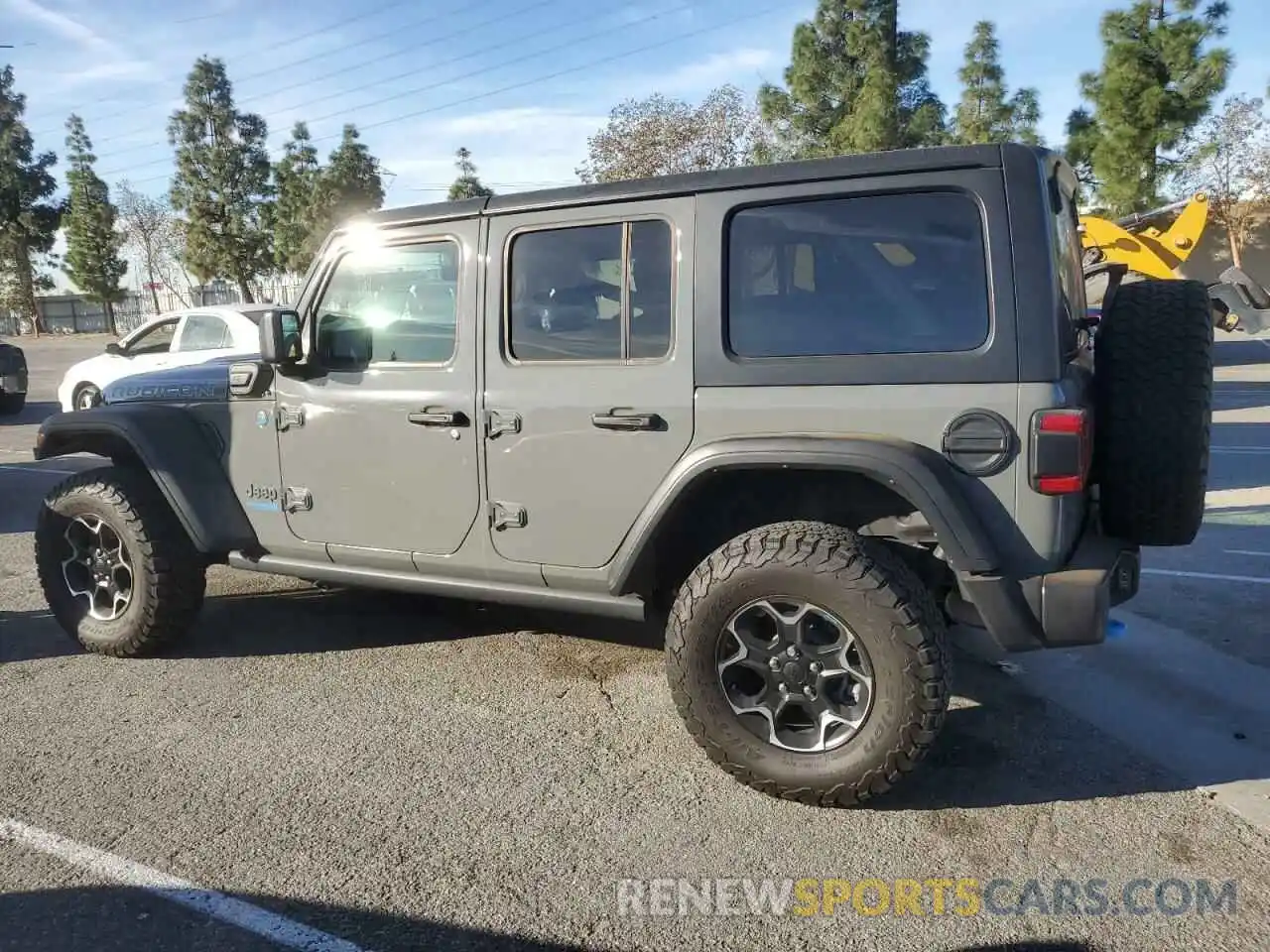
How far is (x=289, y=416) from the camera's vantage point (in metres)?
4.32

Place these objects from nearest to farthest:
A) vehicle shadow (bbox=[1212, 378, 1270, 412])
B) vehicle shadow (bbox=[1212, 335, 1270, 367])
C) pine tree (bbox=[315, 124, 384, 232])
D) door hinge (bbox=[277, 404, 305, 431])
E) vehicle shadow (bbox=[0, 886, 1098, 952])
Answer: vehicle shadow (bbox=[0, 886, 1098, 952])
door hinge (bbox=[277, 404, 305, 431])
vehicle shadow (bbox=[1212, 378, 1270, 412])
vehicle shadow (bbox=[1212, 335, 1270, 367])
pine tree (bbox=[315, 124, 384, 232])

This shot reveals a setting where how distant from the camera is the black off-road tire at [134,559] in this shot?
4.50m

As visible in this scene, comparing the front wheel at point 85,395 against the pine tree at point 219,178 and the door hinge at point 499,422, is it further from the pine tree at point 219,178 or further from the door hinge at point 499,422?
the pine tree at point 219,178

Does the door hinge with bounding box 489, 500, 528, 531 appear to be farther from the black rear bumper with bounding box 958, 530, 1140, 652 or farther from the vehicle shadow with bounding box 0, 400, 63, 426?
the vehicle shadow with bounding box 0, 400, 63, 426

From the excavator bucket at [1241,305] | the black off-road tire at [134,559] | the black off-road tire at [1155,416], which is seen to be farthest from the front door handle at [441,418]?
the excavator bucket at [1241,305]

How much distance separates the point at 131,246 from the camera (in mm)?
63625

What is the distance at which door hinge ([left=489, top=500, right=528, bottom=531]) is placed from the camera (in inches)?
150

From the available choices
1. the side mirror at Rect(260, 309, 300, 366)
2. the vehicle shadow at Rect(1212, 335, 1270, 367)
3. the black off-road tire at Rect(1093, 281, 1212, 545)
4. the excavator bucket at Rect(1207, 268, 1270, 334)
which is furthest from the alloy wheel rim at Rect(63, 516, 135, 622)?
the vehicle shadow at Rect(1212, 335, 1270, 367)

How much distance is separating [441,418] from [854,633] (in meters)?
1.75

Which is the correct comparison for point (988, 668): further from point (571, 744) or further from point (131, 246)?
point (131, 246)

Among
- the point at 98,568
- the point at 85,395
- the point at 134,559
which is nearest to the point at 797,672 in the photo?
the point at 134,559

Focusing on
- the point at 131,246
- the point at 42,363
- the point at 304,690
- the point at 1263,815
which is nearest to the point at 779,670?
the point at 1263,815

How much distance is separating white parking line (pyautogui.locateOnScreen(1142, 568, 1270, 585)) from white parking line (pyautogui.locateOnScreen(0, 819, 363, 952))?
16.7 feet

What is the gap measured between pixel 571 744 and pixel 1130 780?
195cm
